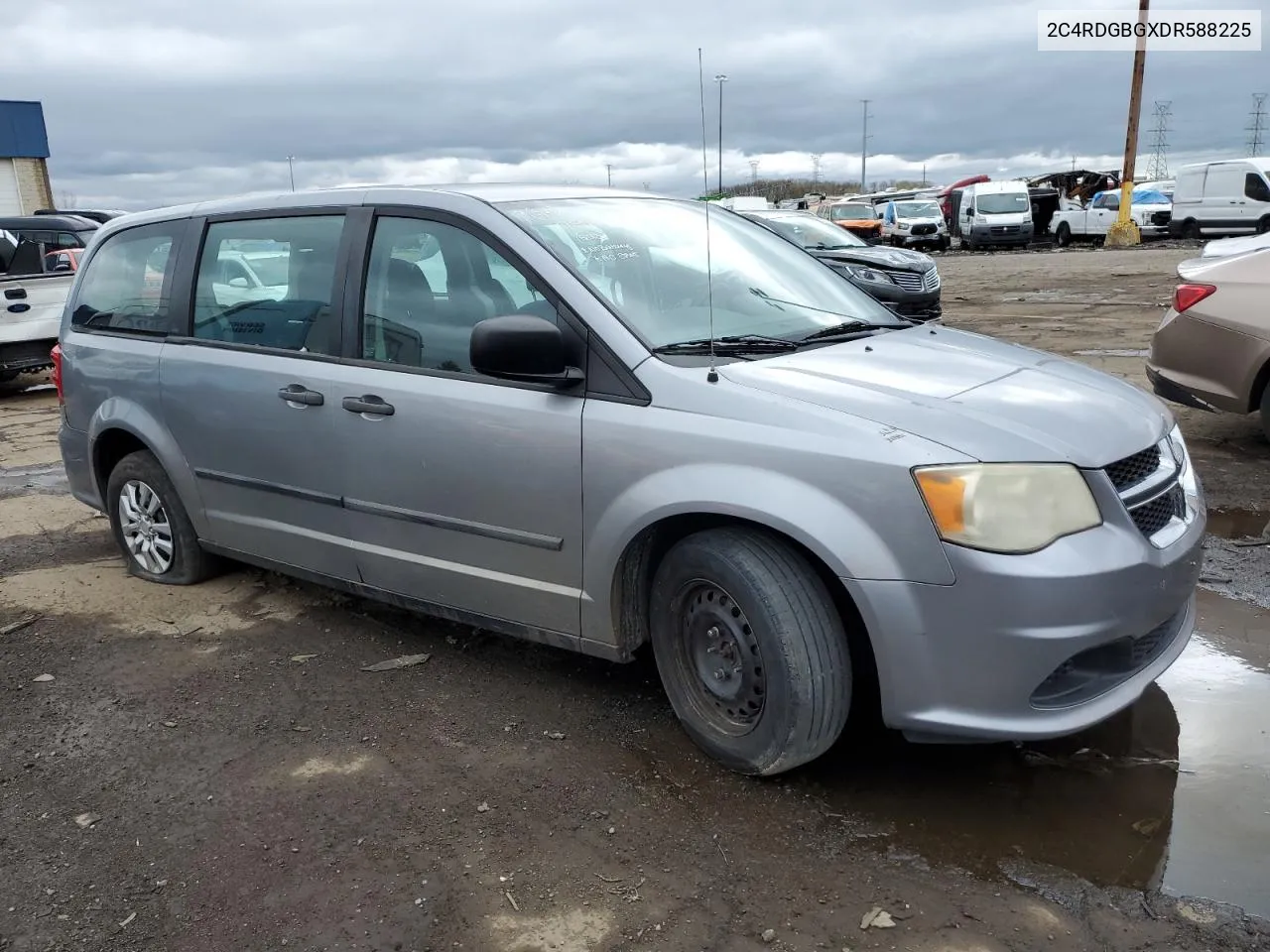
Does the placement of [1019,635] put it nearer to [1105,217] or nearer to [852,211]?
[852,211]

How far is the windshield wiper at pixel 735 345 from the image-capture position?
3.32m

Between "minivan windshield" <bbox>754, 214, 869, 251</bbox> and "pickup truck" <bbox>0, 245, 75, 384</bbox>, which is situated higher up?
"minivan windshield" <bbox>754, 214, 869, 251</bbox>

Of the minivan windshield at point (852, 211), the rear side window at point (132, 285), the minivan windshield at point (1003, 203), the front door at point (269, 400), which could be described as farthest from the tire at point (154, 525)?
the minivan windshield at point (1003, 203)

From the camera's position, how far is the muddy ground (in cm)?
259

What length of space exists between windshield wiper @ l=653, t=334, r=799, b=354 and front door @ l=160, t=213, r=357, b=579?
130 centimetres

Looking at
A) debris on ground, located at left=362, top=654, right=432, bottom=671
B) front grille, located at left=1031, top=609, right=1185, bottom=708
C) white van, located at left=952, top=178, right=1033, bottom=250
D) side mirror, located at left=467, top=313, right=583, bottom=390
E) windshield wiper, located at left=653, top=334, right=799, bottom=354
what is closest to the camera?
front grille, located at left=1031, top=609, right=1185, bottom=708

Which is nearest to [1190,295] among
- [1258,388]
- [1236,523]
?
[1258,388]

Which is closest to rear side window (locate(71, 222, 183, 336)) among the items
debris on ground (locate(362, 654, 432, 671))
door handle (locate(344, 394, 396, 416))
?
door handle (locate(344, 394, 396, 416))

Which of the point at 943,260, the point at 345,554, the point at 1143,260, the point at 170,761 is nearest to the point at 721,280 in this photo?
the point at 345,554

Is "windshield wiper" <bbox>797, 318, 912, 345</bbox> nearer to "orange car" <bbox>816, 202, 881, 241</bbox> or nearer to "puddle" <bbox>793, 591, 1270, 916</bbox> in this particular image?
"puddle" <bbox>793, 591, 1270, 916</bbox>

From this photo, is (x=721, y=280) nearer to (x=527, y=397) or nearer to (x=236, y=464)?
(x=527, y=397)

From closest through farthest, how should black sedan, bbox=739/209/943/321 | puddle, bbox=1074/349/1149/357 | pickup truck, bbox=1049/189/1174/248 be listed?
→ puddle, bbox=1074/349/1149/357 < black sedan, bbox=739/209/943/321 < pickup truck, bbox=1049/189/1174/248

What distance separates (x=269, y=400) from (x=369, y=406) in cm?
59

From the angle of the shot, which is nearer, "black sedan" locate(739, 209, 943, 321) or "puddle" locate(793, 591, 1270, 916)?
"puddle" locate(793, 591, 1270, 916)
